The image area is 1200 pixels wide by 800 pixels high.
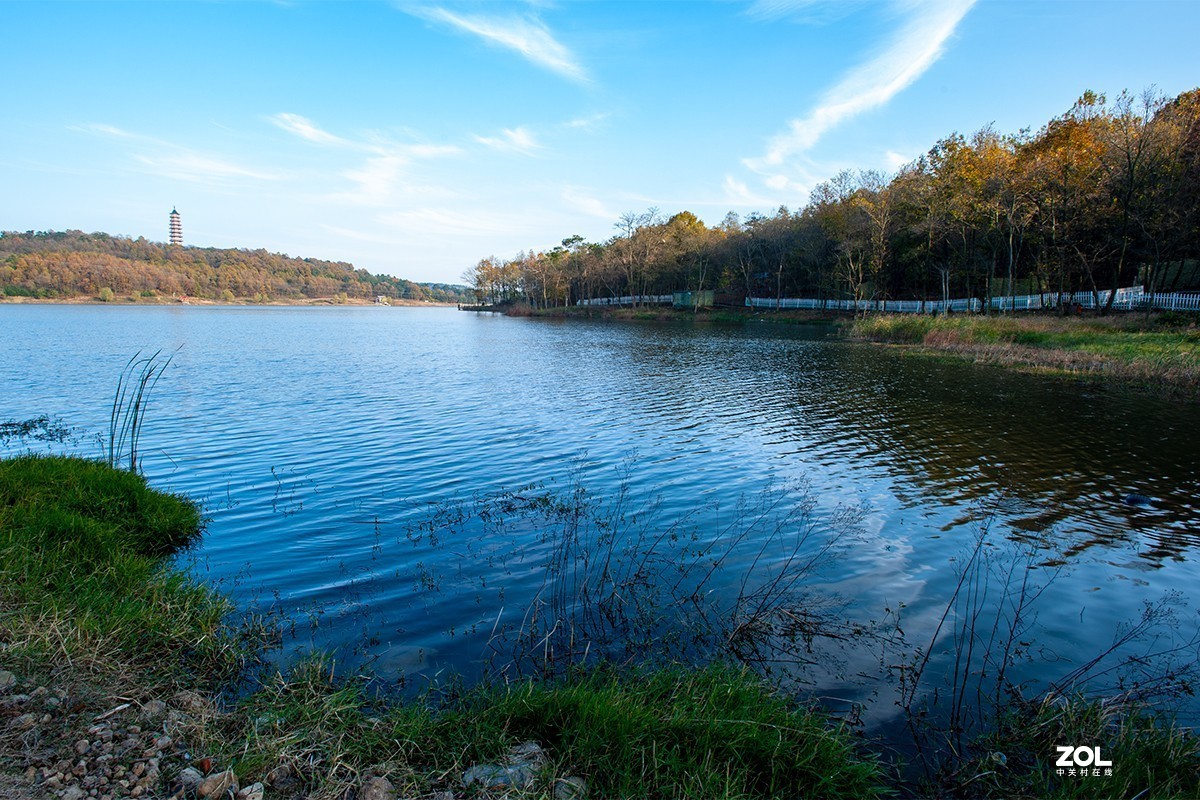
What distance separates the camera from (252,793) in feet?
11.5

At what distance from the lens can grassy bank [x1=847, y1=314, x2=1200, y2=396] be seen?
943 inches

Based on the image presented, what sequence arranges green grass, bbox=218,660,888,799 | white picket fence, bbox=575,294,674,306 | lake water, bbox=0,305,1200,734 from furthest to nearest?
1. white picket fence, bbox=575,294,674,306
2. lake water, bbox=0,305,1200,734
3. green grass, bbox=218,660,888,799

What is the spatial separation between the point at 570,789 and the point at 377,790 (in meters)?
1.22

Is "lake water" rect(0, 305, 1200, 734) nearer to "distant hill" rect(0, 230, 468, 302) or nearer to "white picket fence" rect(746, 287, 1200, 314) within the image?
"white picket fence" rect(746, 287, 1200, 314)

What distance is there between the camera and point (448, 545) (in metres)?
9.27

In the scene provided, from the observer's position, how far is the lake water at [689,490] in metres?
7.19

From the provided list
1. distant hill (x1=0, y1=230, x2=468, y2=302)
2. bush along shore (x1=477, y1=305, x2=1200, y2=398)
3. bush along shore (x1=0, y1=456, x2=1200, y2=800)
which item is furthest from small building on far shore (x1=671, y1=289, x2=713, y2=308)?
distant hill (x1=0, y1=230, x2=468, y2=302)

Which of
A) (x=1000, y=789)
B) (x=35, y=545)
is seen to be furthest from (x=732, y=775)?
(x=35, y=545)

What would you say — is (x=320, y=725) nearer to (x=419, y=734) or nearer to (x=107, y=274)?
(x=419, y=734)

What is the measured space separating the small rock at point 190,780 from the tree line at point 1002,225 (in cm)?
4647

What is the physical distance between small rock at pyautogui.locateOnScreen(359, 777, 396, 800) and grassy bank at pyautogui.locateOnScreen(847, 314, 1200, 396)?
2938 cm

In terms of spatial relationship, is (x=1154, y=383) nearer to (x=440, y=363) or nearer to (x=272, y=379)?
(x=440, y=363)

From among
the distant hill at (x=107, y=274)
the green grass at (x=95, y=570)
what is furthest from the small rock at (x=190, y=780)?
the distant hill at (x=107, y=274)

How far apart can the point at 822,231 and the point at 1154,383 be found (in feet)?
164
